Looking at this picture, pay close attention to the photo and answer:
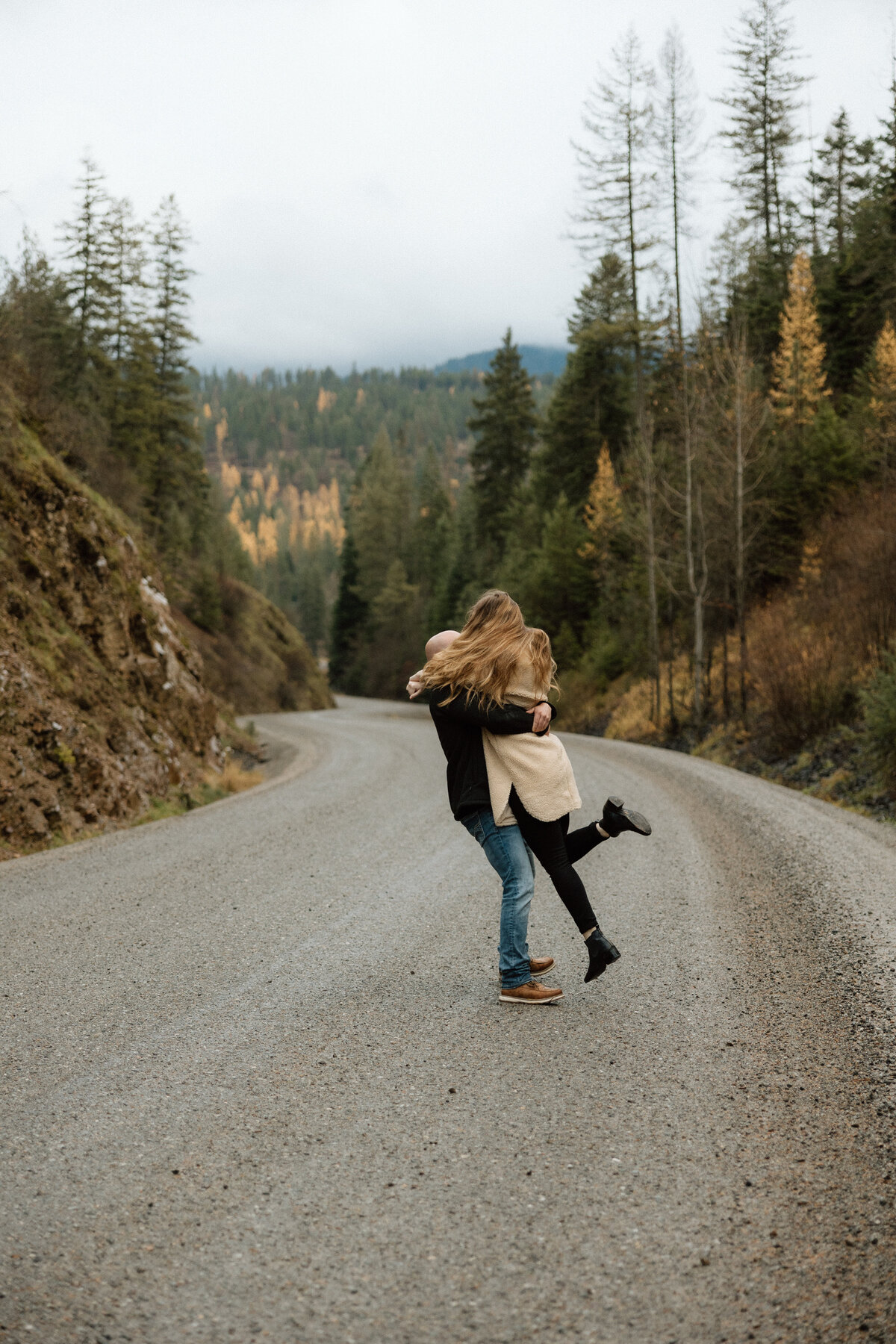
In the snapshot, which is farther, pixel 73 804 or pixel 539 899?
pixel 73 804

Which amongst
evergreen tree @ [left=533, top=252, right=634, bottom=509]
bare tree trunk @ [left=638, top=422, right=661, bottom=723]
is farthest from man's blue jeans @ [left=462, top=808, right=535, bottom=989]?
evergreen tree @ [left=533, top=252, right=634, bottom=509]

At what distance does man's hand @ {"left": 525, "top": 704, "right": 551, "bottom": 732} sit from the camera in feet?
14.3

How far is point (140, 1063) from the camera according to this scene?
12.4 ft

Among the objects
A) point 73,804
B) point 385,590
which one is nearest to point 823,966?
point 73,804

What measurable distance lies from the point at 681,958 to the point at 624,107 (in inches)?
1389

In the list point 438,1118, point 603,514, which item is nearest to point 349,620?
point 603,514

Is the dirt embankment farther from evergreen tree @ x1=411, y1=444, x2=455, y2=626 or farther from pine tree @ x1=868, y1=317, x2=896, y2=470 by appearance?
evergreen tree @ x1=411, y1=444, x2=455, y2=626

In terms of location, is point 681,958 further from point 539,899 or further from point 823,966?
point 539,899

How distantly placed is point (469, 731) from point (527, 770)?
347 millimetres

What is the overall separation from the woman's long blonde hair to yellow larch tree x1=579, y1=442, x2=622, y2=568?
1215 inches

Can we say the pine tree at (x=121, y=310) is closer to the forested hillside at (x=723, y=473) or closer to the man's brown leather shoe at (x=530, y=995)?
the forested hillside at (x=723, y=473)

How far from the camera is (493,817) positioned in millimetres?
4438

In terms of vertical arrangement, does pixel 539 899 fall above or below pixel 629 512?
below

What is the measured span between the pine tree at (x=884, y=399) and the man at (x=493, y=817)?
19.1m
